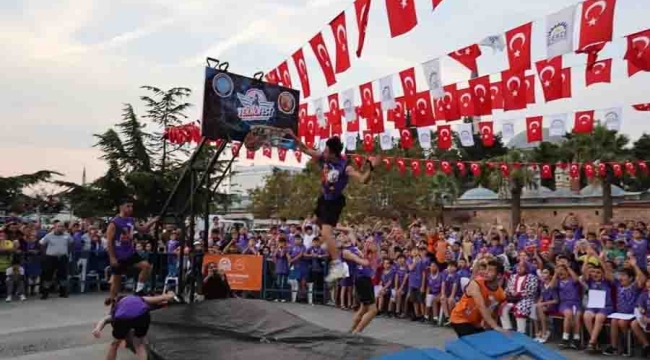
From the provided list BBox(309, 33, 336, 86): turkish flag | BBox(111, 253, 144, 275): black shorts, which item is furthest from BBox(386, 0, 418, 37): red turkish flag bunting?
BBox(111, 253, 144, 275): black shorts

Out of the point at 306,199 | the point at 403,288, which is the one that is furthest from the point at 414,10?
the point at 306,199

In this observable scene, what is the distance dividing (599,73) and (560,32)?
7.10 feet

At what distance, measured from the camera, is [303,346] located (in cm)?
591

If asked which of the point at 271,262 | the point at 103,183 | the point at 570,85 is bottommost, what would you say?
the point at 271,262

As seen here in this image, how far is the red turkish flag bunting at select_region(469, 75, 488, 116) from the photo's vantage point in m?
11.5

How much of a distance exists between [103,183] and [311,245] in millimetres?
12534

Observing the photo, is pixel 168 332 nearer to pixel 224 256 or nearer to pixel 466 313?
pixel 466 313

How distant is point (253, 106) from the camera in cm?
846

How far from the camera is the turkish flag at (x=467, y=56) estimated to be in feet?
34.4

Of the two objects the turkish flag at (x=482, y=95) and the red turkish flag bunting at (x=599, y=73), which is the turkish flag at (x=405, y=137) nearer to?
the turkish flag at (x=482, y=95)

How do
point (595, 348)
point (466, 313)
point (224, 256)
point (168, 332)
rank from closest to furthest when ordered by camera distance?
1. point (466, 313)
2. point (168, 332)
3. point (595, 348)
4. point (224, 256)

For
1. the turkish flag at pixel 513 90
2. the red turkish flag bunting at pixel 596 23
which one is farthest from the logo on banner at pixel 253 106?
the turkish flag at pixel 513 90

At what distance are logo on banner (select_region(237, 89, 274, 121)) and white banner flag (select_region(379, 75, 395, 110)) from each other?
14.4 feet

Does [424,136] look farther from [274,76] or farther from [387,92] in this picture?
[274,76]
